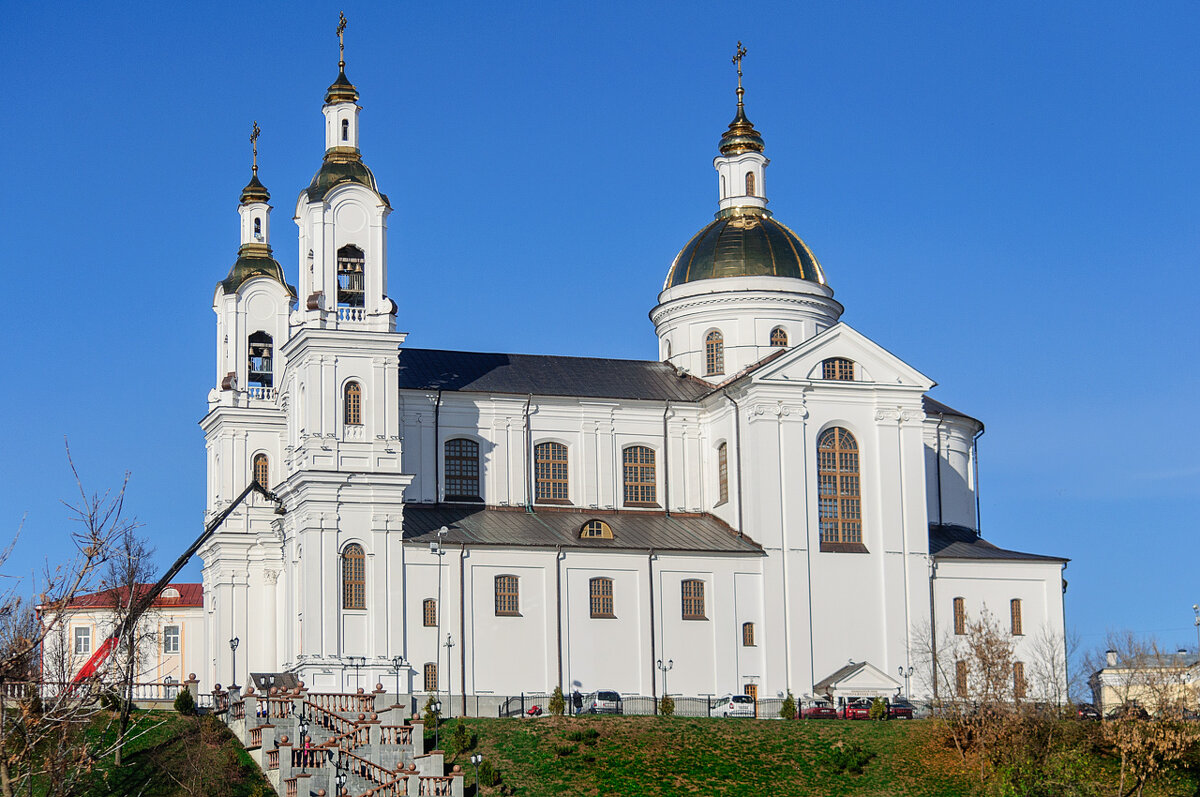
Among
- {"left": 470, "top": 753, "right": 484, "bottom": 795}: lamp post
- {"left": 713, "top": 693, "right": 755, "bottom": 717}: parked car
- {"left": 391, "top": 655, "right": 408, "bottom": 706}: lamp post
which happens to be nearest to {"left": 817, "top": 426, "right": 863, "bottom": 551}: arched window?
{"left": 713, "top": 693, "right": 755, "bottom": 717}: parked car

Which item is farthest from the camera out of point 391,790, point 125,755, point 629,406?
point 629,406

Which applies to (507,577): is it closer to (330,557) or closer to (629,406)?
(330,557)

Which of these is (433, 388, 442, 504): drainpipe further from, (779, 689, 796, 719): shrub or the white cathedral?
(779, 689, 796, 719): shrub

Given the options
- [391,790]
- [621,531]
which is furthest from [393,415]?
[391,790]

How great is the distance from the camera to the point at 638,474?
67.9m

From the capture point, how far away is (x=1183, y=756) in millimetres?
49875

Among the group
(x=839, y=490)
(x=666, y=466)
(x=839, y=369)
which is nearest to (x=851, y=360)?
(x=839, y=369)

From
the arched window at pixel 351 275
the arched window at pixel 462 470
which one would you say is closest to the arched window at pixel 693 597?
the arched window at pixel 462 470

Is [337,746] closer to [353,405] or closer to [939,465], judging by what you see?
[353,405]

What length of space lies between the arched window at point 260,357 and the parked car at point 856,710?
2841cm

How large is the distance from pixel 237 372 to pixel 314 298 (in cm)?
1145

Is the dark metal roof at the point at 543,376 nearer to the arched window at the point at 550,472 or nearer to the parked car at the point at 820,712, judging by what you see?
the arched window at the point at 550,472

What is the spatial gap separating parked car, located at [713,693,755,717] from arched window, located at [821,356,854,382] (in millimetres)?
13349

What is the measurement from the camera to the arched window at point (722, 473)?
66375 millimetres
